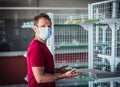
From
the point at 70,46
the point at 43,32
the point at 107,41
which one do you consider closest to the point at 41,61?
the point at 43,32

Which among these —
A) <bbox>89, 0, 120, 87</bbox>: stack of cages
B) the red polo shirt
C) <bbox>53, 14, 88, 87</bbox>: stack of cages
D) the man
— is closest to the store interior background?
<bbox>53, 14, 88, 87</bbox>: stack of cages

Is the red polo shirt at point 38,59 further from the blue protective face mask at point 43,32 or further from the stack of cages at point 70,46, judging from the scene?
the stack of cages at point 70,46

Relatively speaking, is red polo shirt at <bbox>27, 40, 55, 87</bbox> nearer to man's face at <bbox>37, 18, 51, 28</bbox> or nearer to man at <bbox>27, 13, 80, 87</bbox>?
man at <bbox>27, 13, 80, 87</bbox>

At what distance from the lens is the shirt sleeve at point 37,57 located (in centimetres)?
181

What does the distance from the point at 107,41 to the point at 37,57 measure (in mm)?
1901

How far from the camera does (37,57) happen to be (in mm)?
1821

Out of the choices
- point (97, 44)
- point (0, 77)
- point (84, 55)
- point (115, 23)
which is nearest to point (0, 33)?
point (0, 77)

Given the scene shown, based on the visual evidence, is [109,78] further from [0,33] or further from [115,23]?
[0,33]

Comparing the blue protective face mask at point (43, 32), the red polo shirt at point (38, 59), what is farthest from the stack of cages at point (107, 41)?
the red polo shirt at point (38, 59)

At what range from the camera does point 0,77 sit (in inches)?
194

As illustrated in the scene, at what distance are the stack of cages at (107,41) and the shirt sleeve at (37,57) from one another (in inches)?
39.8

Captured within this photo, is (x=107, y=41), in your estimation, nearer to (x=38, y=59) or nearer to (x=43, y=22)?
(x=43, y=22)

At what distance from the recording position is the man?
1811 millimetres

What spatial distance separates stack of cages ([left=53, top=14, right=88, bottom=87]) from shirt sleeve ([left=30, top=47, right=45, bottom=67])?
143 cm
